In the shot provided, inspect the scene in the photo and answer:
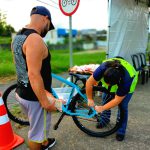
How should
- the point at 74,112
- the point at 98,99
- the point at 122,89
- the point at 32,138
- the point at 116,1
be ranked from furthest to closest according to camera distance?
the point at 116,1, the point at 98,99, the point at 74,112, the point at 122,89, the point at 32,138

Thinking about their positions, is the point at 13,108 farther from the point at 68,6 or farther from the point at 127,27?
the point at 127,27

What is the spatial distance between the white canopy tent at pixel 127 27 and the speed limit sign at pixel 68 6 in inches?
64.2

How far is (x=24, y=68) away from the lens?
230 centimetres

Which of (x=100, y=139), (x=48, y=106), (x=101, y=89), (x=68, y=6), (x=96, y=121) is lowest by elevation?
(x=100, y=139)

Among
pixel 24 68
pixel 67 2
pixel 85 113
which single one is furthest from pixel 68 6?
pixel 24 68

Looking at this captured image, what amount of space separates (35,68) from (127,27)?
5363mm

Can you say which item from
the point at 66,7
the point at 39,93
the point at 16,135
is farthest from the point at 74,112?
the point at 66,7

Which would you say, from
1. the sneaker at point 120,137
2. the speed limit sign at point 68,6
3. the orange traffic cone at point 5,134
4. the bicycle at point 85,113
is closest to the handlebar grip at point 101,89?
the bicycle at point 85,113

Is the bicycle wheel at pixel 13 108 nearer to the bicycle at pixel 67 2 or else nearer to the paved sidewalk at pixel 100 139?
the paved sidewalk at pixel 100 139

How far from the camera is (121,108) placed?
3.34 m

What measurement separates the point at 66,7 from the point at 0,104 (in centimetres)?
235

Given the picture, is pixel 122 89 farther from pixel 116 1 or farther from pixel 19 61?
pixel 116 1

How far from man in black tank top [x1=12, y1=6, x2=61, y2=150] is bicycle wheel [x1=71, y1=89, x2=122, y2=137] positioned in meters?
1.05

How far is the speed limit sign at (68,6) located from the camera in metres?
4.39
